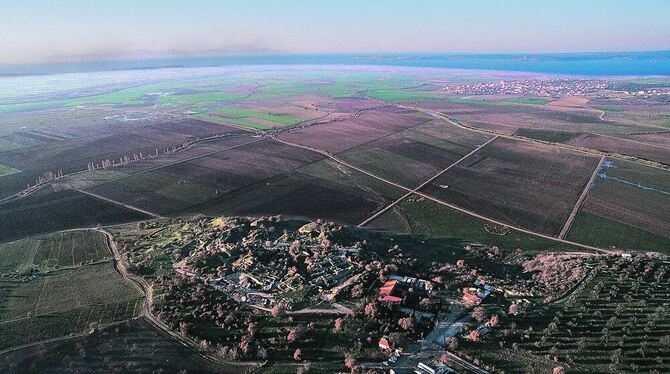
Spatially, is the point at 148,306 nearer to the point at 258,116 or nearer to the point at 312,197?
the point at 312,197

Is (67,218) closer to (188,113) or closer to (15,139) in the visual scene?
(15,139)

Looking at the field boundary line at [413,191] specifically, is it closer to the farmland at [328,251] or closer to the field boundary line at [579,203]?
the farmland at [328,251]

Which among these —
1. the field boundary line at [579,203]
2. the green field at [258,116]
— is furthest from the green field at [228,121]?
the field boundary line at [579,203]

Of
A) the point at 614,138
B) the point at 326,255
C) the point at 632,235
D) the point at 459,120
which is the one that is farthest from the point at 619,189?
the point at 459,120

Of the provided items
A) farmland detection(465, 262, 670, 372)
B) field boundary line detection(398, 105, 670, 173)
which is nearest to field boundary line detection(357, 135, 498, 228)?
field boundary line detection(398, 105, 670, 173)

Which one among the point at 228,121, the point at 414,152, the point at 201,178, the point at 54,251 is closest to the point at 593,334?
the point at 54,251

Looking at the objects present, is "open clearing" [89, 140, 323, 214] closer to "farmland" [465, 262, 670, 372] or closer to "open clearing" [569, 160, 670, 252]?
"farmland" [465, 262, 670, 372]

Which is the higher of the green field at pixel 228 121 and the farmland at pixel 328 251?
the green field at pixel 228 121
